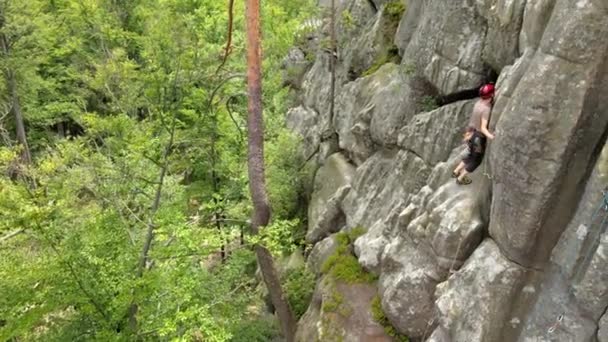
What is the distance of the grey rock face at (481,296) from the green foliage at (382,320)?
5.46 ft

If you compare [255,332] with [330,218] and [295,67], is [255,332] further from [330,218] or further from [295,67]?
[295,67]

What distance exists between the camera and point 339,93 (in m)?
16.6

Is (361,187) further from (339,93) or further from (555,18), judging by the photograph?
(555,18)

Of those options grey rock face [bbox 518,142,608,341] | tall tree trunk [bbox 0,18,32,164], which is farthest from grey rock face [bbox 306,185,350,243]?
tall tree trunk [bbox 0,18,32,164]

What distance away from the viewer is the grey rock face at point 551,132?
566 cm

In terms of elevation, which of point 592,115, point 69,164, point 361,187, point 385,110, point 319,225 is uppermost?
point 592,115

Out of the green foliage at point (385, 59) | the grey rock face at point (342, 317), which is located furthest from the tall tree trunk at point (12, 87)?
the grey rock face at point (342, 317)

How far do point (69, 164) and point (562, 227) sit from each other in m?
10.8

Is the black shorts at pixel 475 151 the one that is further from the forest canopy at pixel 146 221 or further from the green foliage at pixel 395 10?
the green foliage at pixel 395 10

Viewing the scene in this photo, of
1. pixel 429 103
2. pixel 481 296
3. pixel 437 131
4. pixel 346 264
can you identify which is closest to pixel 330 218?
pixel 346 264

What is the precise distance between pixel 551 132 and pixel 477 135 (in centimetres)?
184

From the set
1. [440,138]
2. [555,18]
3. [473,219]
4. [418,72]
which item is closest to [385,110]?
[418,72]

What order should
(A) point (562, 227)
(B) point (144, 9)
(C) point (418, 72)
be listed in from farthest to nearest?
1. (B) point (144, 9)
2. (C) point (418, 72)
3. (A) point (562, 227)

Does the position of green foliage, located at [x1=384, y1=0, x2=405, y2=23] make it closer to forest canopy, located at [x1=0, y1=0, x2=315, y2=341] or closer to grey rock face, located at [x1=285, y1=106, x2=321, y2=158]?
forest canopy, located at [x1=0, y1=0, x2=315, y2=341]
